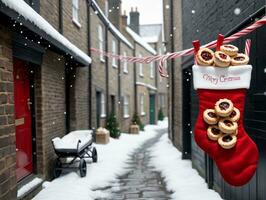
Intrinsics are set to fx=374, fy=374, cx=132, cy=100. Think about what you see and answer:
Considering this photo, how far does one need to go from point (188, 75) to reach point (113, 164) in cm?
330

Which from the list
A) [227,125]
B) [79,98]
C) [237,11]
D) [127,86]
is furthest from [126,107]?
[227,125]

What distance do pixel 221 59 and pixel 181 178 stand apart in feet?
16.8

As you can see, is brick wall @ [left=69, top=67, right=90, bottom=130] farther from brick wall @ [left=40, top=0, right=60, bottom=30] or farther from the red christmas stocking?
the red christmas stocking

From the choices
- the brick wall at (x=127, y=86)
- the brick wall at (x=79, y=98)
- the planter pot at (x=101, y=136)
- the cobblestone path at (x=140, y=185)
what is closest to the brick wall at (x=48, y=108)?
the cobblestone path at (x=140, y=185)

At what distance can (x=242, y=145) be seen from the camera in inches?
143

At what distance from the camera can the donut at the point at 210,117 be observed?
355 centimetres

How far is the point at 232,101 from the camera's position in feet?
11.9

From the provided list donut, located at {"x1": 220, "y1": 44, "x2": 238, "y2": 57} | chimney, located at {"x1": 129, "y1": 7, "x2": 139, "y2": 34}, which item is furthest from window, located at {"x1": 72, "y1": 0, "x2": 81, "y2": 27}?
chimney, located at {"x1": 129, "y1": 7, "x2": 139, "y2": 34}

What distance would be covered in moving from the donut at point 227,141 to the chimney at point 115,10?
1931 centimetres

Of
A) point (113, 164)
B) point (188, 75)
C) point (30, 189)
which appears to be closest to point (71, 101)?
point (113, 164)

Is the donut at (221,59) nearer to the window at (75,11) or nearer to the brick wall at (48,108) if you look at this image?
the brick wall at (48,108)

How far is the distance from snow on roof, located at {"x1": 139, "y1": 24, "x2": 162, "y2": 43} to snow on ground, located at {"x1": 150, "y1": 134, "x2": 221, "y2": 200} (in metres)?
25.2

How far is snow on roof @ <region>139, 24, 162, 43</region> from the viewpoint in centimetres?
3606

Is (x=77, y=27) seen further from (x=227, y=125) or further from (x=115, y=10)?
(x=115, y=10)
